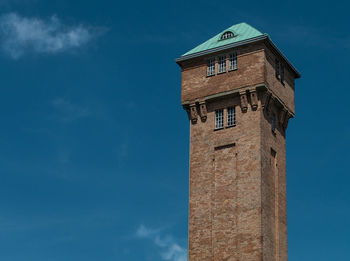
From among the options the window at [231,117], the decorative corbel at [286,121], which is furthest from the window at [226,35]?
the decorative corbel at [286,121]

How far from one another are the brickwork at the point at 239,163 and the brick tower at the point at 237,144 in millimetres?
77

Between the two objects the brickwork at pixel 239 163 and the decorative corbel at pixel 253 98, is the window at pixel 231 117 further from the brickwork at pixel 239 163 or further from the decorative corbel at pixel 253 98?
the decorative corbel at pixel 253 98

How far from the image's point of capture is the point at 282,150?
2253 inches

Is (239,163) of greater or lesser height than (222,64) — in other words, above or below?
below

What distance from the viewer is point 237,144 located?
5375cm

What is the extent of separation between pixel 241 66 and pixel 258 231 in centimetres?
1375

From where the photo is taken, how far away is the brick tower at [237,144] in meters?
51.5

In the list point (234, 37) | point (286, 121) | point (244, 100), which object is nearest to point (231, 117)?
point (244, 100)

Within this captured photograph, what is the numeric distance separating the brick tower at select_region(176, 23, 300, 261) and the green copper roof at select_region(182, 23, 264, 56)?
0.09 meters

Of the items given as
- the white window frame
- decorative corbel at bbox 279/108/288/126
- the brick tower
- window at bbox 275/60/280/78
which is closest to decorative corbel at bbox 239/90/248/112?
the brick tower

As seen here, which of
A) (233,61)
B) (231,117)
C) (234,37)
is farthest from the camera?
(234,37)

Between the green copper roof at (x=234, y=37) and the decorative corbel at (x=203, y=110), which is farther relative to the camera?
the green copper roof at (x=234, y=37)

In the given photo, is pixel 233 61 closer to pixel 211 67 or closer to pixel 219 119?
pixel 211 67

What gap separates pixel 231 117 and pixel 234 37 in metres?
7.19
